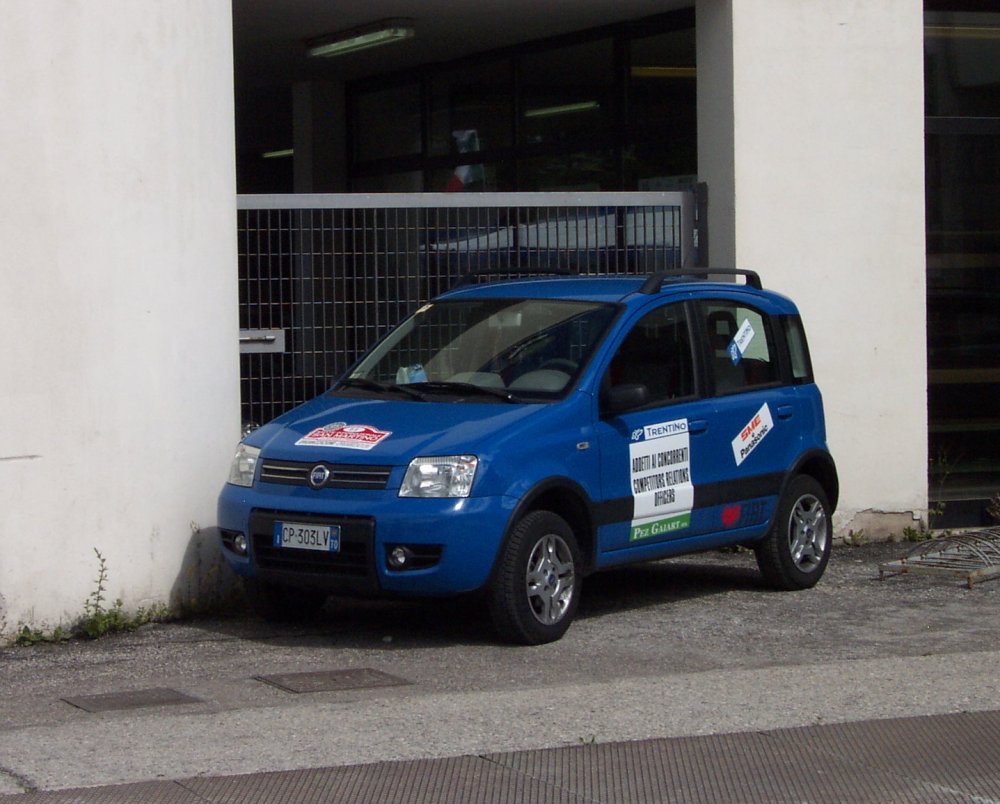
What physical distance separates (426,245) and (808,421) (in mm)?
2867

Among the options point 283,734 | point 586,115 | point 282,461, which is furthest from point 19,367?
point 586,115

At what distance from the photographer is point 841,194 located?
12.2 metres

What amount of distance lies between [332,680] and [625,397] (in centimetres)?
212

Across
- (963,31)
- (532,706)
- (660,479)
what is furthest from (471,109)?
(532,706)

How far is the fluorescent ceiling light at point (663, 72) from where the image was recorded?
13.5 meters

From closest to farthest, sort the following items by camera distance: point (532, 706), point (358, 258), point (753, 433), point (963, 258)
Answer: point (532, 706) → point (753, 433) → point (358, 258) → point (963, 258)

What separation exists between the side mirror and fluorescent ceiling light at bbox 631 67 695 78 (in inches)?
214

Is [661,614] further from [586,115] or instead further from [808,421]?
[586,115]

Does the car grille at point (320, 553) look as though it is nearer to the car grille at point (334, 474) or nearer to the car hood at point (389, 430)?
the car grille at point (334, 474)

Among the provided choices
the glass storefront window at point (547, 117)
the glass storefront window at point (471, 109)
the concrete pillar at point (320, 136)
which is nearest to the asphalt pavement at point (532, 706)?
the glass storefront window at point (547, 117)

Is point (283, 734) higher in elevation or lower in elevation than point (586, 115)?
lower

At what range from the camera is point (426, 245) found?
1127cm

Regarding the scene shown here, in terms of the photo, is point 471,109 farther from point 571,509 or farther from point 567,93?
point 571,509

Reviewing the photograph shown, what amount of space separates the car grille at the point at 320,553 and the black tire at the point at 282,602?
1.39 ft
